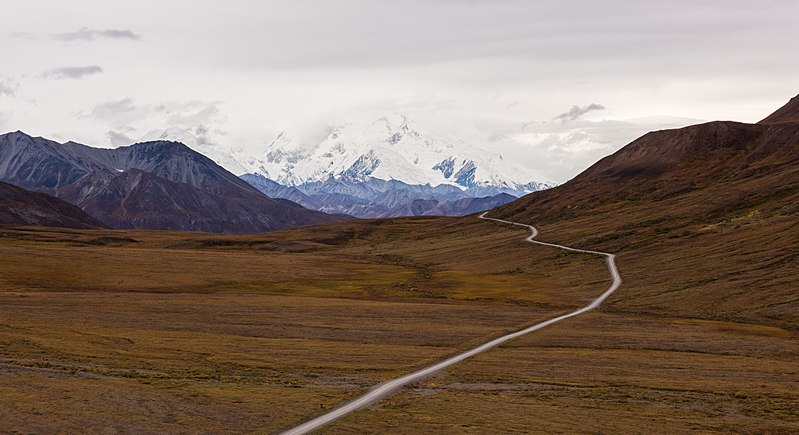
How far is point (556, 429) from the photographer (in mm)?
32531

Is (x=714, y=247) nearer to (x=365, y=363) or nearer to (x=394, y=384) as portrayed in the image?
(x=365, y=363)

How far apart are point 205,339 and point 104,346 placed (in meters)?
8.16

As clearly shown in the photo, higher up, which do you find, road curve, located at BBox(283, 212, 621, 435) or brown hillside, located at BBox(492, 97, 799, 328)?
brown hillside, located at BBox(492, 97, 799, 328)

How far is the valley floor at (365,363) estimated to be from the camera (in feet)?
110

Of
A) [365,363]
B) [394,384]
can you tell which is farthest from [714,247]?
[394,384]

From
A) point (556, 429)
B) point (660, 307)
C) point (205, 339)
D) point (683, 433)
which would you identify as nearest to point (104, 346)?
point (205, 339)

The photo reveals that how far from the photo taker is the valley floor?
3356cm

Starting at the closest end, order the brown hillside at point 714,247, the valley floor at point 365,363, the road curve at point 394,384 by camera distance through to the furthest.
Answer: the road curve at point 394,384 → the valley floor at point 365,363 → the brown hillside at point 714,247

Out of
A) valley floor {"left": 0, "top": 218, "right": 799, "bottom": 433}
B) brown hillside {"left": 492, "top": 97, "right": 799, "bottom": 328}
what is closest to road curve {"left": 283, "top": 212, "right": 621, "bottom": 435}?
valley floor {"left": 0, "top": 218, "right": 799, "bottom": 433}

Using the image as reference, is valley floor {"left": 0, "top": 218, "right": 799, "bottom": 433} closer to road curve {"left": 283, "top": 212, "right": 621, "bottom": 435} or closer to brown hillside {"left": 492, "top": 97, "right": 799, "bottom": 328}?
road curve {"left": 283, "top": 212, "right": 621, "bottom": 435}

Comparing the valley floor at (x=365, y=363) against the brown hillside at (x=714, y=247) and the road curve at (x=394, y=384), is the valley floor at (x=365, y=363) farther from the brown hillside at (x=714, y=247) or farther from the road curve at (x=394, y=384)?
the brown hillside at (x=714, y=247)

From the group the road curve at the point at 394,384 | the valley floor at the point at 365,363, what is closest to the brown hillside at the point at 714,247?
the valley floor at the point at 365,363

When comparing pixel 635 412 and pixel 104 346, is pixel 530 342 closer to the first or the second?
pixel 635 412

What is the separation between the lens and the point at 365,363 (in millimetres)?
48875
